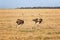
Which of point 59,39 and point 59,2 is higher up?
point 59,2

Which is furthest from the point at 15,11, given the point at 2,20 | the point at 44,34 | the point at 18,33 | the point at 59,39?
the point at 59,39

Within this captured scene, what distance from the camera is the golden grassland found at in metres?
1.00

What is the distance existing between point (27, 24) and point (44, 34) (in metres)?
0.18

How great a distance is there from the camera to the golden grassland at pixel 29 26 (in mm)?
1005

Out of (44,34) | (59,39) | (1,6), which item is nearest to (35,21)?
(44,34)

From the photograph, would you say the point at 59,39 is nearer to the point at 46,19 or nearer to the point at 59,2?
the point at 46,19

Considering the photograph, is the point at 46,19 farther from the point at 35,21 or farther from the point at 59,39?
the point at 59,39

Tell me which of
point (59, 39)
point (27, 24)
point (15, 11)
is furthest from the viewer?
point (15, 11)

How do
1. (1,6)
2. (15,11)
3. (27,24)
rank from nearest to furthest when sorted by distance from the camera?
(27,24), (15,11), (1,6)

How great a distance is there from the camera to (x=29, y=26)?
1092 mm

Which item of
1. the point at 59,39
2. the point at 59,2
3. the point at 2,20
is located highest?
the point at 59,2

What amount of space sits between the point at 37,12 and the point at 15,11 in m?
0.20

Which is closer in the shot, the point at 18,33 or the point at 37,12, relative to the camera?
the point at 18,33

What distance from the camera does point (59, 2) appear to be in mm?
1302
